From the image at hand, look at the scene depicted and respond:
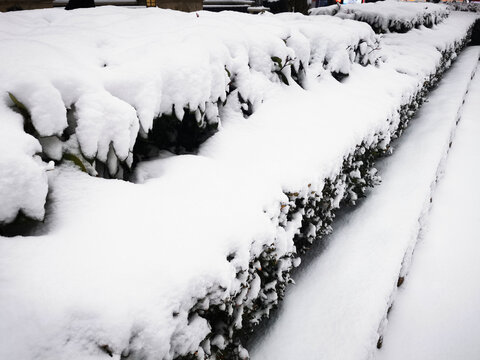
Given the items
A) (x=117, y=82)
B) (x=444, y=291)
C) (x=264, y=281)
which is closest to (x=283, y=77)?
(x=117, y=82)

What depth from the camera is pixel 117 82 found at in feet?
6.40

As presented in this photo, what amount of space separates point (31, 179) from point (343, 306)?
2.36 meters

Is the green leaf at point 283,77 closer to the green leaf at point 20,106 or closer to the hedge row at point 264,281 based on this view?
the hedge row at point 264,281

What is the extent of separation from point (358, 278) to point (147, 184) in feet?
6.69

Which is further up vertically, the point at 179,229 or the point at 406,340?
the point at 179,229

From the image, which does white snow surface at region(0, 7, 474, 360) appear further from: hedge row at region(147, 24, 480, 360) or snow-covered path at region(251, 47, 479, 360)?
snow-covered path at region(251, 47, 479, 360)

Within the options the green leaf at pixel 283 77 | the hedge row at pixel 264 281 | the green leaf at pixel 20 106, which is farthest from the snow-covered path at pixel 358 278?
the green leaf at pixel 20 106

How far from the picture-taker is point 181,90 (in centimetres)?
221

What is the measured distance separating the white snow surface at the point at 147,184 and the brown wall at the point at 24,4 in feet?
23.1

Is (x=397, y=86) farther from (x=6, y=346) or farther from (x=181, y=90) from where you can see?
(x=6, y=346)

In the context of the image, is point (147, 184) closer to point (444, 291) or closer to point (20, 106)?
point (20, 106)

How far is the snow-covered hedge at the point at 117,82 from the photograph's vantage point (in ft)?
5.02

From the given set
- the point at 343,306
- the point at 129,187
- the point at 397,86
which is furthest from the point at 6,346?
the point at 397,86

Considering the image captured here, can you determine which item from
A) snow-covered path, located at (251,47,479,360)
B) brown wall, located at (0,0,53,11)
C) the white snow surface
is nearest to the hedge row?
the white snow surface
